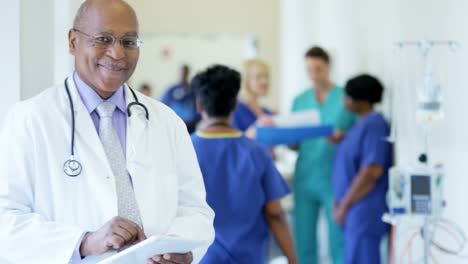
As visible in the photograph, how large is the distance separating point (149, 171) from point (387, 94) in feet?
7.56

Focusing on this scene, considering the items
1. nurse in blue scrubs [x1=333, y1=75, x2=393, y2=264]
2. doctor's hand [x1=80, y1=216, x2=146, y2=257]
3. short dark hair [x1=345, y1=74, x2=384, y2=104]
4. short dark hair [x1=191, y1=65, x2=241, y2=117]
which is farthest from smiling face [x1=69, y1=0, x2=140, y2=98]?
short dark hair [x1=345, y1=74, x2=384, y2=104]

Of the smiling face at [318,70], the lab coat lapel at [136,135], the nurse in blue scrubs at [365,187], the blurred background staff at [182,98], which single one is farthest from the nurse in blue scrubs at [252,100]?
the lab coat lapel at [136,135]

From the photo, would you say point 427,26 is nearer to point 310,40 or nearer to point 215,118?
point 215,118

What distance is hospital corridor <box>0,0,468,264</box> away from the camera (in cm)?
144

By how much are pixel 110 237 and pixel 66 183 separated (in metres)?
0.17

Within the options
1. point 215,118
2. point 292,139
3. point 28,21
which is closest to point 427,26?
→ point 292,139

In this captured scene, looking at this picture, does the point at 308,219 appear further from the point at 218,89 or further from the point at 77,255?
the point at 77,255

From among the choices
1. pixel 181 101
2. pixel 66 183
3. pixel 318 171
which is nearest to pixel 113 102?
pixel 66 183

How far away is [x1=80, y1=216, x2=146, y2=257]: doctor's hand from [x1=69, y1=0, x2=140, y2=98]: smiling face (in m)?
0.31

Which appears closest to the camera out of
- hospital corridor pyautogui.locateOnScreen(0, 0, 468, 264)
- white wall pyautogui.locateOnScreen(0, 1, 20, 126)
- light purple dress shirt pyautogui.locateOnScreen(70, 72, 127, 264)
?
hospital corridor pyautogui.locateOnScreen(0, 0, 468, 264)

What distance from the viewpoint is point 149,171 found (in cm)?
155

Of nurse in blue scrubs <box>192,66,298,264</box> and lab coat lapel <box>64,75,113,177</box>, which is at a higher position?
lab coat lapel <box>64,75,113,177</box>

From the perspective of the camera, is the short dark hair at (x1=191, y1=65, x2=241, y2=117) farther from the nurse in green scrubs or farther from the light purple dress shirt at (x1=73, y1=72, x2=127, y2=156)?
the nurse in green scrubs

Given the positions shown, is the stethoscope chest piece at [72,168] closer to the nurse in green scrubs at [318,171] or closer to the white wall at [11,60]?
the white wall at [11,60]
